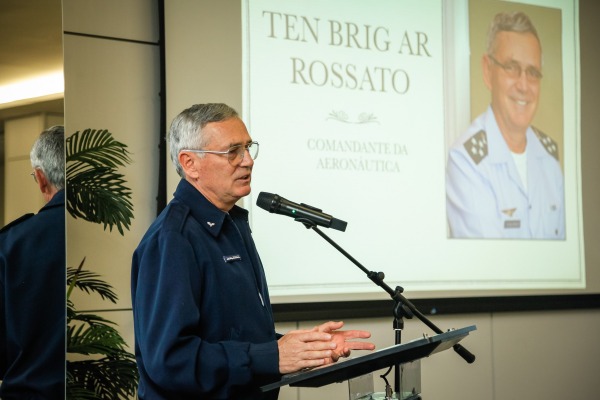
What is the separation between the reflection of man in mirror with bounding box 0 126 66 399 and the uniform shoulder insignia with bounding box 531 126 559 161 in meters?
2.58

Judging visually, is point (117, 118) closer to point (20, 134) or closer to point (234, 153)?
point (20, 134)

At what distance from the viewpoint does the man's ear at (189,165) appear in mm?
2336

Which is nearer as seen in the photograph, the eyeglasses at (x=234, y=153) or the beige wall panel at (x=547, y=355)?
the eyeglasses at (x=234, y=153)

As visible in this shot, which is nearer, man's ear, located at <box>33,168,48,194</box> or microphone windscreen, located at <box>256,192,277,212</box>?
microphone windscreen, located at <box>256,192,277,212</box>

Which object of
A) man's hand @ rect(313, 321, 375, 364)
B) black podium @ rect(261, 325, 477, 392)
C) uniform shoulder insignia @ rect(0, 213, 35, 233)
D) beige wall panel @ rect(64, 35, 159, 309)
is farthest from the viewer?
beige wall panel @ rect(64, 35, 159, 309)

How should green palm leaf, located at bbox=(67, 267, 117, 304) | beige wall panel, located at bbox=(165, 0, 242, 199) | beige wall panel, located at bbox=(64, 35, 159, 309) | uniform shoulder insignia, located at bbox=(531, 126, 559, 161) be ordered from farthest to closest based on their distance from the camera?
1. uniform shoulder insignia, located at bbox=(531, 126, 559, 161)
2. beige wall panel, located at bbox=(165, 0, 242, 199)
3. beige wall panel, located at bbox=(64, 35, 159, 309)
4. green palm leaf, located at bbox=(67, 267, 117, 304)

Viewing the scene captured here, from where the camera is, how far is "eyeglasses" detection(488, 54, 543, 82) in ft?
14.4

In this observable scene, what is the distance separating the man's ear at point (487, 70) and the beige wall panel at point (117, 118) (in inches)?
68.7

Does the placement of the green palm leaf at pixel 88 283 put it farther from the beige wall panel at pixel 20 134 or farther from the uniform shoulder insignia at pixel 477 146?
the uniform shoulder insignia at pixel 477 146

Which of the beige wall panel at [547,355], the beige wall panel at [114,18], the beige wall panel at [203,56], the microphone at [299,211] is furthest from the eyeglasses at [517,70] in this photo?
the microphone at [299,211]

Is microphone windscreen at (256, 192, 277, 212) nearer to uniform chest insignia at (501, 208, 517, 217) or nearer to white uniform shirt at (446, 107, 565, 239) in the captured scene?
white uniform shirt at (446, 107, 565, 239)

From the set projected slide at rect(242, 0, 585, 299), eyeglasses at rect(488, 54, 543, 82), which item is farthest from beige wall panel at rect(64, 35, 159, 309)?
eyeglasses at rect(488, 54, 543, 82)

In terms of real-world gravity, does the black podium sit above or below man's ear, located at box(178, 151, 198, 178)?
below

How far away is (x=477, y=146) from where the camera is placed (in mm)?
4277
